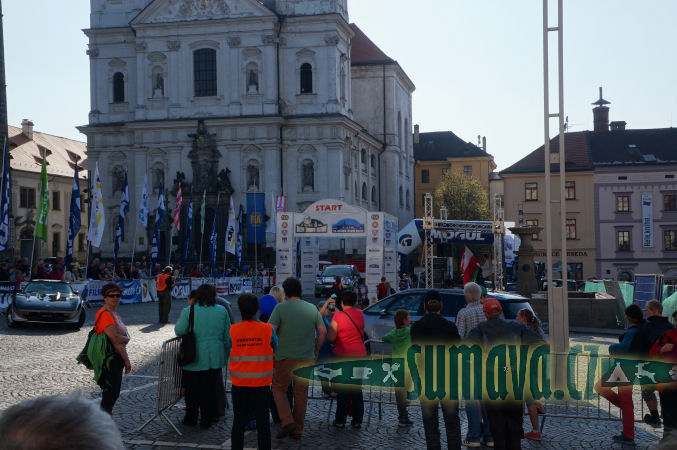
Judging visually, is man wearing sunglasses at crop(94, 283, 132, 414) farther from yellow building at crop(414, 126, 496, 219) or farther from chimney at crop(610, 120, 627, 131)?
yellow building at crop(414, 126, 496, 219)

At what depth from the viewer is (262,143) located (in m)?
56.5

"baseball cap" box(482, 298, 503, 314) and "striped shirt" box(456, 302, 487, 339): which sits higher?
"baseball cap" box(482, 298, 503, 314)

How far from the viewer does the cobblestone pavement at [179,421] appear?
9.38 metres

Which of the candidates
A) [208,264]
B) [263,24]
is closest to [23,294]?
[208,264]

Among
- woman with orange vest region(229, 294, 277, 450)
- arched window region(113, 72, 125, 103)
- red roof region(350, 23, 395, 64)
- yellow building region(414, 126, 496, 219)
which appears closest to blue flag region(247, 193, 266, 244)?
arched window region(113, 72, 125, 103)

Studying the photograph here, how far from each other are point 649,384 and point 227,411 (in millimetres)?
5474

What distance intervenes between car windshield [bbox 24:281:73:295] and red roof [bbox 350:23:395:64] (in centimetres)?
5263

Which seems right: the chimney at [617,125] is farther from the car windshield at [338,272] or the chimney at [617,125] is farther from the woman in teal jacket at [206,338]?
the woman in teal jacket at [206,338]

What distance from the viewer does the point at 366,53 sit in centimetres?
7300

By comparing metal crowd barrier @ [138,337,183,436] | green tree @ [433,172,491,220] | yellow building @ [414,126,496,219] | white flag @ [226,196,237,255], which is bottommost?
metal crowd barrier @ [138,337,183,436]

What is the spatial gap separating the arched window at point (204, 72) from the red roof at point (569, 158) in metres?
22.5

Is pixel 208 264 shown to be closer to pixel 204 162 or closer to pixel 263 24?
pixel 204 162

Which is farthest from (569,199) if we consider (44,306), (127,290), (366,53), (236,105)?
(44,306)

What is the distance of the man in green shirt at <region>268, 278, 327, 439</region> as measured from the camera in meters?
9.34
